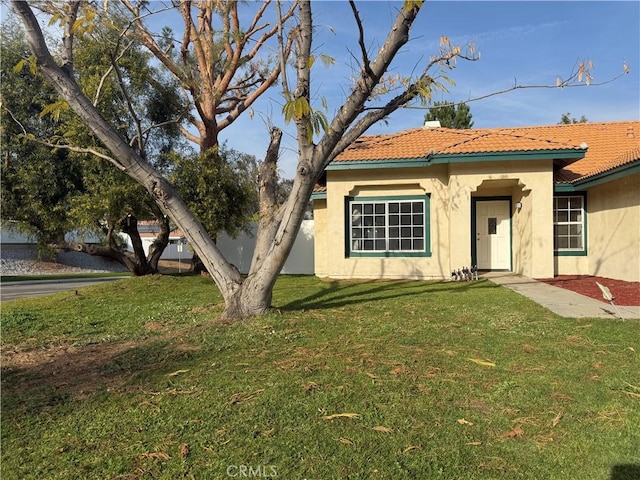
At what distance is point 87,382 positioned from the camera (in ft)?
15.0

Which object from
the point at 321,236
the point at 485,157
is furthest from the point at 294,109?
the point at 321,236

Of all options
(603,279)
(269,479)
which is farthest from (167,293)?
(603,279)

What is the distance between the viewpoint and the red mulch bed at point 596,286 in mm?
8661

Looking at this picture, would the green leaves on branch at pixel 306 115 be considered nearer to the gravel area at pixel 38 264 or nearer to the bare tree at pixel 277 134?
the bare tree at pixel 277 134

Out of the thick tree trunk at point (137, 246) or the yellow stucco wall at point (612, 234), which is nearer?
the yellow stucco wall at point (612, 234)

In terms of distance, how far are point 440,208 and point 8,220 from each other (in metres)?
13.2

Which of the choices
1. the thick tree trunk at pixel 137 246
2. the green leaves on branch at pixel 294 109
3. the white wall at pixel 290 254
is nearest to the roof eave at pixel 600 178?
the green leaves on branch at pixel 294 109

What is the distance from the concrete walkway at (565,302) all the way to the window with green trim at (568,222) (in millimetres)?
2358

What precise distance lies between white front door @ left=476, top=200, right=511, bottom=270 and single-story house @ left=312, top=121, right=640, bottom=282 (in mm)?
31

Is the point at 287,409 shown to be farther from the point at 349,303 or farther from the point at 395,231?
the point at 395,231

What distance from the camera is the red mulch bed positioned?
8661mm

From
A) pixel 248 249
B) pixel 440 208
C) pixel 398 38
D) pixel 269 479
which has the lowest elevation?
pixel 269 479

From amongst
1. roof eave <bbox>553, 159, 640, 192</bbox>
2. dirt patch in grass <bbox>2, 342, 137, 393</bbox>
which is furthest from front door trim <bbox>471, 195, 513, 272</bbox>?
dirt patch in grass <bbox>2, 342, 137, 393</bbox>

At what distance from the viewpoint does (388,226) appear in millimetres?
13695
